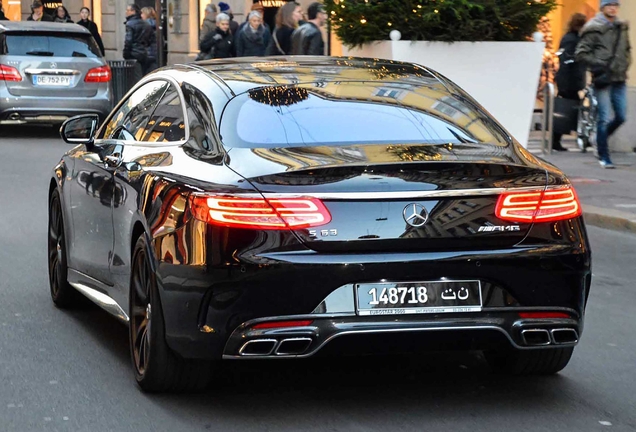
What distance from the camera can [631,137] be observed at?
715 inches

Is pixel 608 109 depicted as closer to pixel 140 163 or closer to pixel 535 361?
pixel 535 361

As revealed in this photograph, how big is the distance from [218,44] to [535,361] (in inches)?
681

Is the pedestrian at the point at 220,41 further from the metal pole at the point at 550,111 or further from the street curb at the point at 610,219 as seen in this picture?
the street curb at the point at 610,219

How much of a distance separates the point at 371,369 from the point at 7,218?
6.70 m

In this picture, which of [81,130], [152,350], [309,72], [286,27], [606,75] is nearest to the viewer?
[152,350]

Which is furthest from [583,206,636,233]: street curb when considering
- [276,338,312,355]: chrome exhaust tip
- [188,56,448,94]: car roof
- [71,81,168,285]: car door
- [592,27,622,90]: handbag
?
[276,338,312,355]: chrome exhaust tip

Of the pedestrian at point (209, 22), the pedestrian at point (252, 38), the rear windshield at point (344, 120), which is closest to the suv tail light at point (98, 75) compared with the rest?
the pedestrian at point (252, 38)

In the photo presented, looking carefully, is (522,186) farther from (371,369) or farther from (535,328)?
(371,369)

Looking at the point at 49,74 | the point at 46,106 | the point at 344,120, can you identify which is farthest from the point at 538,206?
the point at 49,74

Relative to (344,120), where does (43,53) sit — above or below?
below

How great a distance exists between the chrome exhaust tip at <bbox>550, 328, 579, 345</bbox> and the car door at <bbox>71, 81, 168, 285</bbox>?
7.07 feet

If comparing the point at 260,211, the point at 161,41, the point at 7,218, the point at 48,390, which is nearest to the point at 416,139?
the point at 260,211

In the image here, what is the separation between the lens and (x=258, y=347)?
5.31 meters

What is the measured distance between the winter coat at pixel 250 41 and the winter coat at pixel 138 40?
573cm
